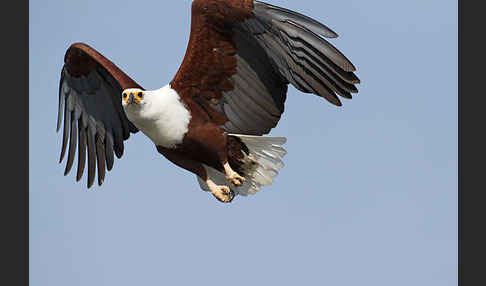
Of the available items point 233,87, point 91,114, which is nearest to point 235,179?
point 233,87

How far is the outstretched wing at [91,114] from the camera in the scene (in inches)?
338

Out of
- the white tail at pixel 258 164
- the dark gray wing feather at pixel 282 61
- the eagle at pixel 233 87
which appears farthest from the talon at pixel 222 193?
the dark gray wing feather at pixel 282 61

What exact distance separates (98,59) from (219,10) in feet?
4.52

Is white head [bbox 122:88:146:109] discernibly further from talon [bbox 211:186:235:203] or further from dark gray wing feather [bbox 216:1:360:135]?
talon [bbox 211:186:235:203]

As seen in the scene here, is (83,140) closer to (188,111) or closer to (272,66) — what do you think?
(188,111)

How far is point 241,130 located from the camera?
7.84 meters

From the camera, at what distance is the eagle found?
23.8 ft

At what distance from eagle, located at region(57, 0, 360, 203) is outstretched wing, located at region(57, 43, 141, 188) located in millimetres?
93

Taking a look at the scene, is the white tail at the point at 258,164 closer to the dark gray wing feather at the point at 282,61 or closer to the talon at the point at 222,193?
the talon at the point at 222,193

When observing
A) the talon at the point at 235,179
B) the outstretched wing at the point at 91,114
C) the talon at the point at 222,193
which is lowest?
the talon at the point at 222,193

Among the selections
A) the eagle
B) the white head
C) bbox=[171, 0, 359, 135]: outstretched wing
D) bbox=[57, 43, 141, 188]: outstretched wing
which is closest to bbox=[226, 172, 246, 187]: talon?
the eagle

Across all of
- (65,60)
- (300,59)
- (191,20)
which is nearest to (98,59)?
(65,60)

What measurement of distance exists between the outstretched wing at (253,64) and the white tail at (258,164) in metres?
0.10

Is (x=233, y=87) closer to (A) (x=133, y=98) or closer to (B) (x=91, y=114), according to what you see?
(A) (x=133, y=98)
